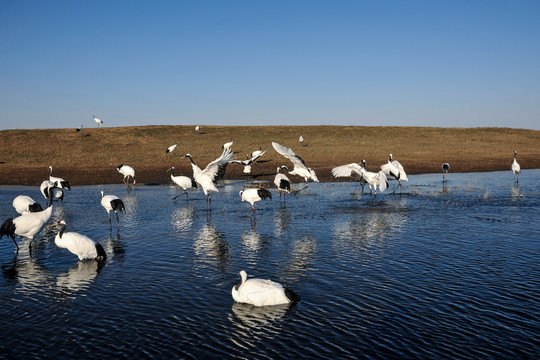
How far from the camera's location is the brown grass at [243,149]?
42469 millimetres

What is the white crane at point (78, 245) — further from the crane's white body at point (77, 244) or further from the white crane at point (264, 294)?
the white crane at point (264, 294)

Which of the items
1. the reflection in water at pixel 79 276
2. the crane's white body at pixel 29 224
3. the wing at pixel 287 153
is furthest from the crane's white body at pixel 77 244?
the wing at pixel 287 153

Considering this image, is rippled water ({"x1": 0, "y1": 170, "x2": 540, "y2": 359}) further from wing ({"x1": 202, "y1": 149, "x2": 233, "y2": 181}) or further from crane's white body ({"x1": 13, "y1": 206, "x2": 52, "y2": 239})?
wing ({"x1": 202, "y1": 149, "x2": 233, "y2": 181})

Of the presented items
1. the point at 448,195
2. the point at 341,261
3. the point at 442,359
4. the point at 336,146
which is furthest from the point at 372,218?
the point at 336,146

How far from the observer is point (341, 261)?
12.1 metres

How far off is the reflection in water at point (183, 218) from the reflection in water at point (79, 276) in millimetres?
4789

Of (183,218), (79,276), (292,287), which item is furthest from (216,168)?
(292,287)

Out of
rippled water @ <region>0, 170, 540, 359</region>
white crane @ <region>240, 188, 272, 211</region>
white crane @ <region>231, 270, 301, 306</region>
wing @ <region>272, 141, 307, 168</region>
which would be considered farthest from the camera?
wing @ <region>272, 141, 307, 168</region>

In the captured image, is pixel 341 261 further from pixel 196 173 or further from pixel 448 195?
pixel 448 195

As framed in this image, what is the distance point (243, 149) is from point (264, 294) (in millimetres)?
51614

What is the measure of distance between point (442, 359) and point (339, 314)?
7.02 feet

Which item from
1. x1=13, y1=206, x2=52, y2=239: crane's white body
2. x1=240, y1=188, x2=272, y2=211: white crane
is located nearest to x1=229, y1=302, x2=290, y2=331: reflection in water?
x1=13, y1=206, x2=52, y2=239: crane's white body

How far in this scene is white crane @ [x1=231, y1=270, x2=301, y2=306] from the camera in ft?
29.2

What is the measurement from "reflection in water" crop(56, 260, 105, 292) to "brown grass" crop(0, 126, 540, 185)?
2366 cm
